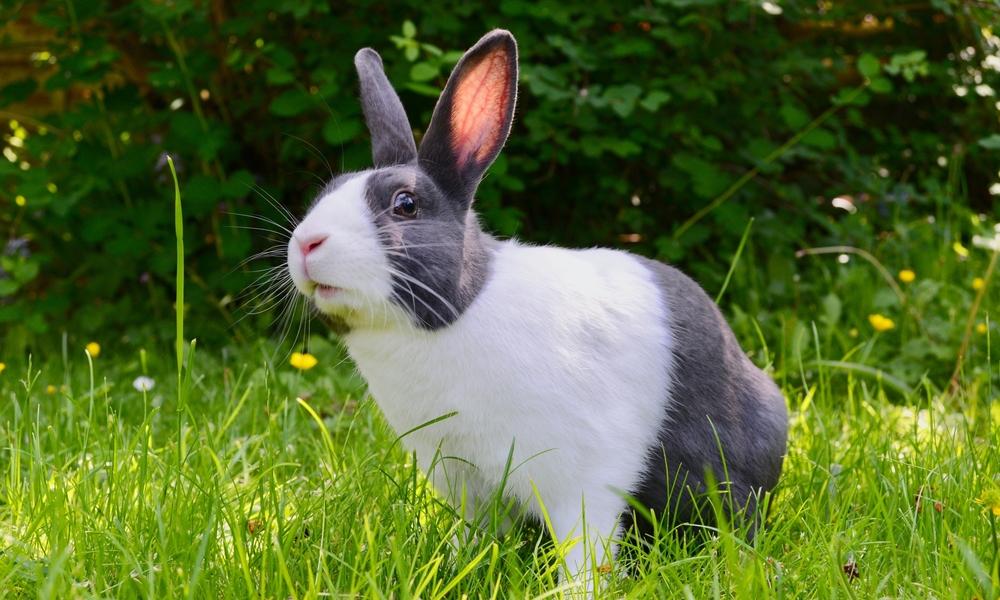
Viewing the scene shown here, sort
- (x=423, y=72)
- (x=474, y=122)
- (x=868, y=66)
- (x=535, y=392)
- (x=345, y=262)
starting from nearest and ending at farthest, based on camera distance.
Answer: (x=345, y=262)
(x=535, y=392)
(x=474, y=122)
(x=423, y=72)
(x=868, y=66)

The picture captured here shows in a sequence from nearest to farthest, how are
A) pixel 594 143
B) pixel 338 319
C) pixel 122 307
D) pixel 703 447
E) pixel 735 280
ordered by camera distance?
1. pixel 338 319
2. pixel 703 447
3. pixel 594 143
4. pixel 735 280
5. pixel 122 307

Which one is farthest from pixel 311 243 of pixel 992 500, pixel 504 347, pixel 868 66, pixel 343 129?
pixel 868 66

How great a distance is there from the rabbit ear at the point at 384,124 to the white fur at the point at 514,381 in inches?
6.4

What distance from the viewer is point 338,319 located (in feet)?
6.31

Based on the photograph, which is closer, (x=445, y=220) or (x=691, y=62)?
(x=445, y=220)

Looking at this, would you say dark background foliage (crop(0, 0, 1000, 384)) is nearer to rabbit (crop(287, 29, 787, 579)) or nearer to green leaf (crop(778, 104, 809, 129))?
green leaf (crop(778, 104, 809, 129))

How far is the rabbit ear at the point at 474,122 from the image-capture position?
2014 millimetres

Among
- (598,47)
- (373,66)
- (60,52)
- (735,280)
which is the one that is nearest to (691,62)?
(598,47)

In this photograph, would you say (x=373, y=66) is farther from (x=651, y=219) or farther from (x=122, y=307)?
(x=122, y=307)

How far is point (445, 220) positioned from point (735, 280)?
2.26 m

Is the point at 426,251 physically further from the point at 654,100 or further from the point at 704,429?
the point at 654,100

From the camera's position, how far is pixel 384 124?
2.11 m

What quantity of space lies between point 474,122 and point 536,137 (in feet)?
5.31

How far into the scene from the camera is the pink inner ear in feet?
6.65
